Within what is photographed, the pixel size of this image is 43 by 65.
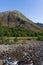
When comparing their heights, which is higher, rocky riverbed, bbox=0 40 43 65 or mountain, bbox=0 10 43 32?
mountain, bbox=0 10 43 32

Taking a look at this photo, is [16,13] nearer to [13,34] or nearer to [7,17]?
[7,17]

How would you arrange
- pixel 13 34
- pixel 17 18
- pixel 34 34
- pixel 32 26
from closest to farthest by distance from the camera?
pixel 13 34 < pixel 34 34 < pixel 32 26 < pixel 17 18

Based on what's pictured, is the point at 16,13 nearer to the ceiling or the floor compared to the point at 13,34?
nearer to the ceiling

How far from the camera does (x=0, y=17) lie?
34781mm

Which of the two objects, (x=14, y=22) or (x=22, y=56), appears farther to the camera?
(x=14, y=22)

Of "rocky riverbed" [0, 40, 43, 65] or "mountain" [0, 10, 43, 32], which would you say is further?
"mountain" [0, 10, 43, 32]

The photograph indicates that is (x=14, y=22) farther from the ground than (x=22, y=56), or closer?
farther from the ground

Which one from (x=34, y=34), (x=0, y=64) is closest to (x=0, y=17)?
(x=34, y=34)

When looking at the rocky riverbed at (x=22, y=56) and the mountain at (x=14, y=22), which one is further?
the mountain at (x=14, y=22)

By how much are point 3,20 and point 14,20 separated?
6.55ft

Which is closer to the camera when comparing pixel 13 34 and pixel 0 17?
pixel 13 34

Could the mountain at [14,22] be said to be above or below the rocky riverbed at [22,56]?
above

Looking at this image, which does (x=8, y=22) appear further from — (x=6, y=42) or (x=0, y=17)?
(x=6, y=42)

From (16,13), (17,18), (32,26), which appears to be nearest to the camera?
(32,26)
